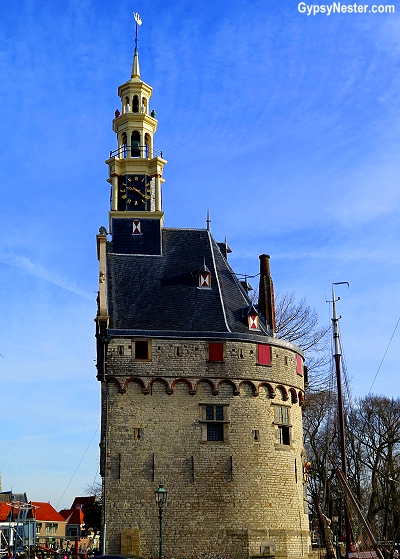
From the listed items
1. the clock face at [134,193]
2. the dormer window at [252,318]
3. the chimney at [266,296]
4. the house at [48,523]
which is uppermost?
the clock face at [134,193]

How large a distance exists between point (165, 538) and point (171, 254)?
1419 cm

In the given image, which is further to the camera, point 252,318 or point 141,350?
point 252,318

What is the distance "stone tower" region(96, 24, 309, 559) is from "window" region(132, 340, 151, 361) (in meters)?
0.05

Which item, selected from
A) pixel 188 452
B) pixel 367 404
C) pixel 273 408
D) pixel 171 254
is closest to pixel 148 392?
pixel 188 452

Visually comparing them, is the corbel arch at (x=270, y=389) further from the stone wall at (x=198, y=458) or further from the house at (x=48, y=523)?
the house at (x=48, y=523)

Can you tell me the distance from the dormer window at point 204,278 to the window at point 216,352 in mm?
3709

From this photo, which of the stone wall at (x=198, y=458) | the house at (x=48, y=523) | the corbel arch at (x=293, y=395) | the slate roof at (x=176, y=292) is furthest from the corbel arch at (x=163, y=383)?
the house at (x=48, y=523)

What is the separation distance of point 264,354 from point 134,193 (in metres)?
12.4

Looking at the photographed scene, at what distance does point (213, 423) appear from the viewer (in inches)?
1238

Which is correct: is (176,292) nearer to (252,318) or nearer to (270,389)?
(252,318)

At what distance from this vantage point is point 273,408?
3275 cm

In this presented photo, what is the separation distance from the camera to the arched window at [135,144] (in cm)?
4097

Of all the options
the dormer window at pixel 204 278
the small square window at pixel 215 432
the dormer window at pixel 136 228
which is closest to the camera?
the small square window at pixel 215 432

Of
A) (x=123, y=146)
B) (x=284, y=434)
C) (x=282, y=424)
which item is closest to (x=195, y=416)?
(x=282, y=424)
